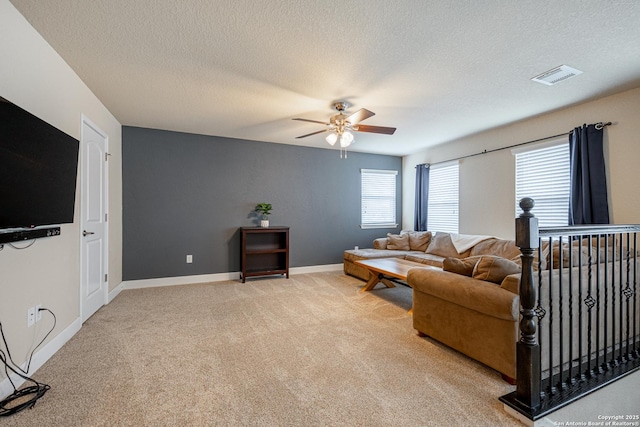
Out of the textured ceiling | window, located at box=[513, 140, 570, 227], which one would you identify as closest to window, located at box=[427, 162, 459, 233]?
window, located at box=[513, 140, 570, 227]

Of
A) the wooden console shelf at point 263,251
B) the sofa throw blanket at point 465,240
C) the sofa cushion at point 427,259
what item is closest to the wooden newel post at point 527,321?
the sofa cushion at point 427,259

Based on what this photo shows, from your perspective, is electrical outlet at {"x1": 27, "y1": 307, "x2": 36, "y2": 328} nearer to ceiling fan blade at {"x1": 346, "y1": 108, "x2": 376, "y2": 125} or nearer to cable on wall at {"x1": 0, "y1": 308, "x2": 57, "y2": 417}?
cable on wall at {"x1": 0, "y1": 308, "x2": 57, "y2": 417}

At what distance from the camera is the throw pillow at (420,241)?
17.4 ft

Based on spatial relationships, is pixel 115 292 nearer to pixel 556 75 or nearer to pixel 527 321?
pixel 527 321

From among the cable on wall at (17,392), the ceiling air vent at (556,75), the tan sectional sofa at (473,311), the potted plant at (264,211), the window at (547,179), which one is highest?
the ceiling air vent at (556,75)

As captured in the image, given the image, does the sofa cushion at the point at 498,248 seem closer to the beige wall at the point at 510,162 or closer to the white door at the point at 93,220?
the beige wall at the point at 510,162

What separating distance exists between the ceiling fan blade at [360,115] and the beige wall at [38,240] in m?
2.67

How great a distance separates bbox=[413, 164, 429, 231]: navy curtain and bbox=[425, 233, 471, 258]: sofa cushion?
653mm

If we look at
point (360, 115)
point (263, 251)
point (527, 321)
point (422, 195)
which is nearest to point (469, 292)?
point (527, 321)

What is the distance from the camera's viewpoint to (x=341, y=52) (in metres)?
2.33

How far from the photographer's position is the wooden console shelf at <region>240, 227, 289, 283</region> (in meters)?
4.81

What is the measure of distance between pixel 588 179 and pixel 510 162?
1076mm

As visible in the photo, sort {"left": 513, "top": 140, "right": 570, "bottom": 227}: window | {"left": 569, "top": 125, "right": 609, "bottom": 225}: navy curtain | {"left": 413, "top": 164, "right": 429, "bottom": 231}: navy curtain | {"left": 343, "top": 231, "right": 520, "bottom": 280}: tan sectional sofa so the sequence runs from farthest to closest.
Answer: {"left": 413, "top": 164, "right": 429, "bottom": 231}: navy curtain
{"left": 343, "top": 231, "right": 520, "bottom": 280}: tan sectional sofa
{"left": 513, "top": 140, "right": 570, "bottom": 227}: window
{"left": 569, "top": 125, "right": 609, "bottom": 225}: navy curtain

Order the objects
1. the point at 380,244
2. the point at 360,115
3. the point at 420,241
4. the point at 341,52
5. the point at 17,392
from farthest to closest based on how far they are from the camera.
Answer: the point at 380,244 → the point at 420,241 → the point at 360,115 → the point at 341,52 → the point at 17,392
